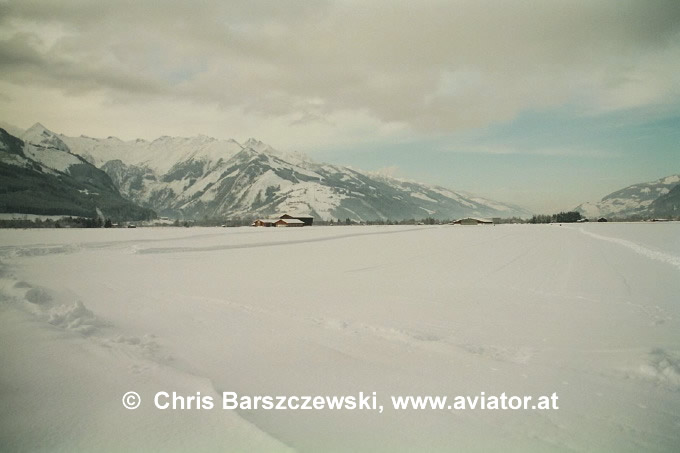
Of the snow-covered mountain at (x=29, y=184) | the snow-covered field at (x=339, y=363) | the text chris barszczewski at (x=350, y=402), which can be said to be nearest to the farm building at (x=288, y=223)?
the snow-covered mountain at (x=29, y=184)

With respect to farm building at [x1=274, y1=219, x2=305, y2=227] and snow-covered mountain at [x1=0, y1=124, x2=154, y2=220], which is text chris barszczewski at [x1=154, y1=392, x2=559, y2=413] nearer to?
snow-covered mountain at [x1=0, y1=124, x2=154, y2=220]

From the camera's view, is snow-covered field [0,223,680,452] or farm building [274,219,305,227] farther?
farm building [274,219,305,227]

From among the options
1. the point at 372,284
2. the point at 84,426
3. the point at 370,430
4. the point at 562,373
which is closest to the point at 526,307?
the point at 562,373

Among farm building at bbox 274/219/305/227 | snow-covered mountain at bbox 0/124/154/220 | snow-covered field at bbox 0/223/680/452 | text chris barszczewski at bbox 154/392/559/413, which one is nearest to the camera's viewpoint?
snow-covered field at bbox 0/223/680/452

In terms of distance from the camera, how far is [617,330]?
7891 millimetres

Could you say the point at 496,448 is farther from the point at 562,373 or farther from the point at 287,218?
the point at 287,218

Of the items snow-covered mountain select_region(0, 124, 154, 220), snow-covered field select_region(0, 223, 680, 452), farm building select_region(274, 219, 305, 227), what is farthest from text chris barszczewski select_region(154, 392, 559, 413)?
farm building select_region(274, 219, 305, 227)

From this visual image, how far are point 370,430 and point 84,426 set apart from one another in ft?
10.4

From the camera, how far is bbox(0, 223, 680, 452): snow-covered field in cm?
382

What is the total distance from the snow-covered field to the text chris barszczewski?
12 centimetres

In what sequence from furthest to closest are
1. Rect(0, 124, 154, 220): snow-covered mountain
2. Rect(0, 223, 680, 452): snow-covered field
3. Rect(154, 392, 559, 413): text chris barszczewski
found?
Rect(0, 124, 154, 220): snow-covered mountain → Rect(154, 392, 559, 413): text chris barszczewski → Rect(0, 223, 680, 452): snow-covered field

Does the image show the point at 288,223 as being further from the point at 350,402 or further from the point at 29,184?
the point at 350,402

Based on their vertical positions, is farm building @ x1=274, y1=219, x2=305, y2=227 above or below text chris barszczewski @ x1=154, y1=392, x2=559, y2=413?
above

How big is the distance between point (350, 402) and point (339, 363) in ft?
4.16
